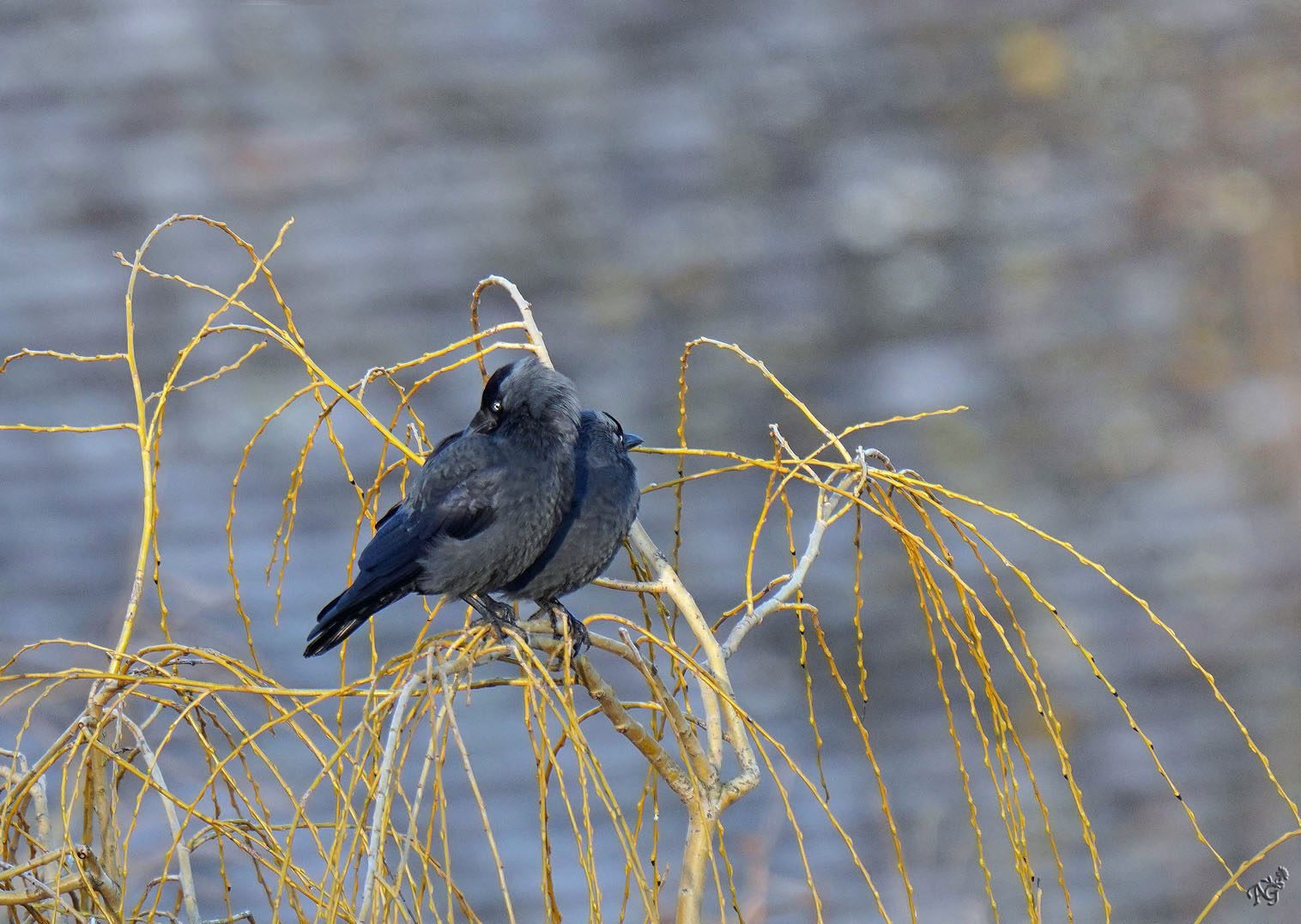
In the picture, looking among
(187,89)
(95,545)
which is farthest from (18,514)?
(187,89)

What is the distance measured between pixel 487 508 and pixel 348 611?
0.62 ft

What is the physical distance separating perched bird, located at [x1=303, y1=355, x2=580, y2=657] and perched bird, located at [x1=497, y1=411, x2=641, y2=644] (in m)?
0.02

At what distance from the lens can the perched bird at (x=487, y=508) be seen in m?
1.32

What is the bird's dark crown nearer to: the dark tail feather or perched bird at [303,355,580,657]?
perched bird at [303,355,580,657]

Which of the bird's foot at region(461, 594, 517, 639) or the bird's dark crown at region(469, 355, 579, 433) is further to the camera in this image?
the bird's foot at region(461, 594, 517, 639)

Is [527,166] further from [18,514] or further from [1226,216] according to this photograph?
[1226,216]

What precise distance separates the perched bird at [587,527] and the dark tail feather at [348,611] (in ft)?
0.46

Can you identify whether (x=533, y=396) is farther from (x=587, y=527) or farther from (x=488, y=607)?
(x=488, y=607)

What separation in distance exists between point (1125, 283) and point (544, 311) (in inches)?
44.2

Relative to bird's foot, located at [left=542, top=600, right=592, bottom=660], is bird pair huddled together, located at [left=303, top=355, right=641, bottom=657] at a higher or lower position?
higher

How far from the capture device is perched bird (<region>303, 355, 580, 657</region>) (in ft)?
4.32

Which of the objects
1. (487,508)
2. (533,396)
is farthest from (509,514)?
(533,396)

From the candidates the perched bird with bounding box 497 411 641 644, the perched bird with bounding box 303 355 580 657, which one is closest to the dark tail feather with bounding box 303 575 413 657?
Result: the perched bird with bounding box 303 355 580 657

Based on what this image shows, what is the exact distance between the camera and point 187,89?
2145mm
